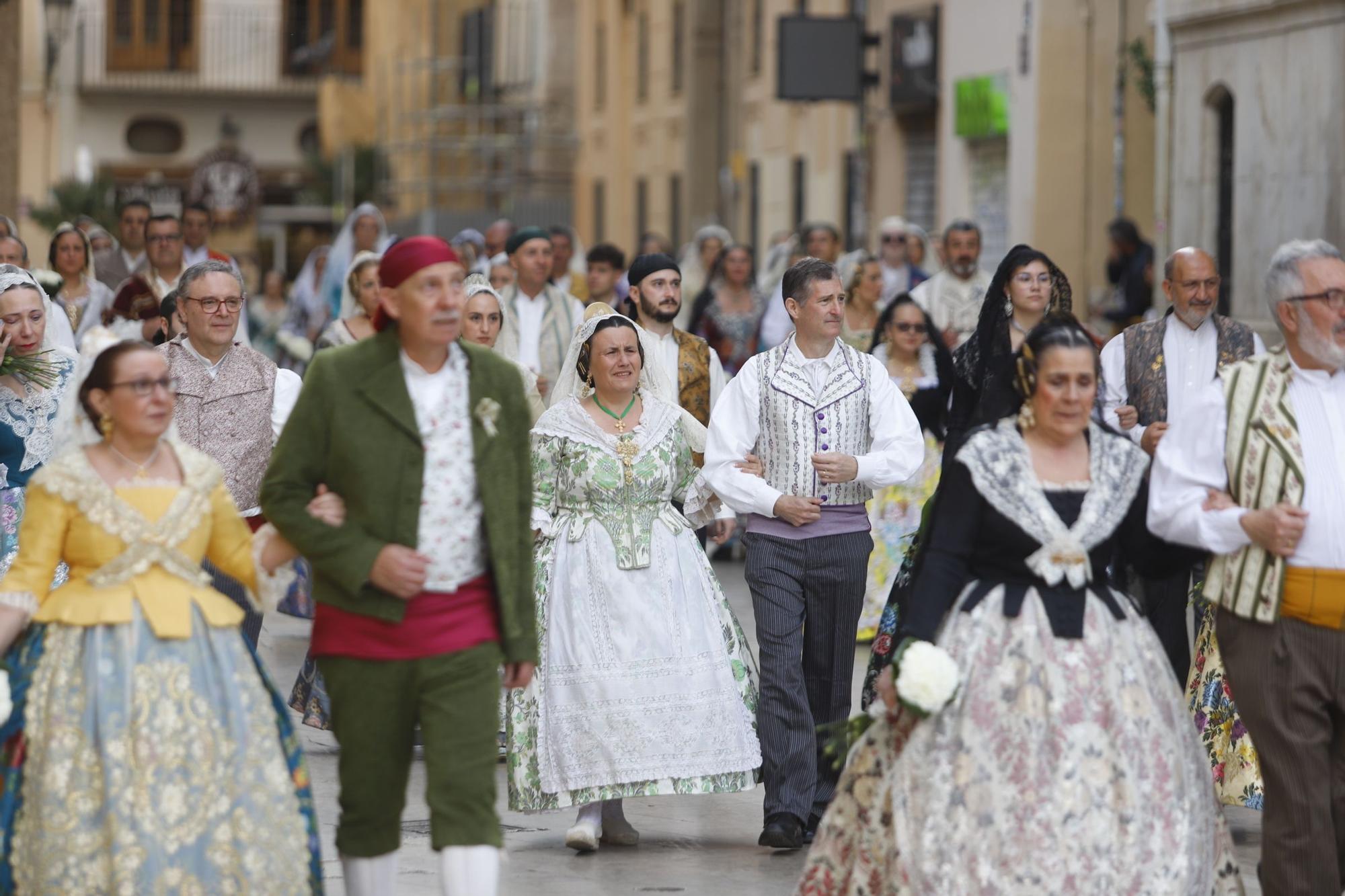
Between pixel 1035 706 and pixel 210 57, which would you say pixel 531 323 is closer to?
pixel 1035 706

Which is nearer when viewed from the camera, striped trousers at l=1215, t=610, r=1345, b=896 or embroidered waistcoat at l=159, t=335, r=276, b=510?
striped trousers at l=1215, t=610, r=1345, b=896

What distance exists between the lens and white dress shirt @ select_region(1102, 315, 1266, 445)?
8508 millimetres

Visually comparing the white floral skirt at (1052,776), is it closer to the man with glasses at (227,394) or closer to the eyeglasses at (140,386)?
the eyeglasses at (140,386)

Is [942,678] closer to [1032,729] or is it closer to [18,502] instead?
[1032,729]

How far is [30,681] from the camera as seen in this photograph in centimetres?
585

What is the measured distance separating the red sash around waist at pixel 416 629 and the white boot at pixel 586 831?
2.04 m

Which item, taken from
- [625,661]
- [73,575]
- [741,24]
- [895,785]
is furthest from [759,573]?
[741,24]

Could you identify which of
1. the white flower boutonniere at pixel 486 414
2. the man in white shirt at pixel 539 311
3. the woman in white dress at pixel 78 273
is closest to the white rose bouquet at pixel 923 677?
the white flower boutonniere at pixel 486 414

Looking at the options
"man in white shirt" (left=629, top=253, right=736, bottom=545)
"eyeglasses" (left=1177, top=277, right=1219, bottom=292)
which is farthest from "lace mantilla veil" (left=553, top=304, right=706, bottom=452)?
"eyeglasses" (left=1177, top=277, right=1219, bottom=292)

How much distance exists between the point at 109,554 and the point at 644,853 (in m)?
2.64

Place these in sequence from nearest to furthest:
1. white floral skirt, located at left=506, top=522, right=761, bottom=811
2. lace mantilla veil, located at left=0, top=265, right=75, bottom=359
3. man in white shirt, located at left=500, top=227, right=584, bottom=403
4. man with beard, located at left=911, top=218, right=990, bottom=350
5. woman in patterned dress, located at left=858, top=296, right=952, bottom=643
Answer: white floral skirt, located at left=506, top=522, right=761, bottom=811 < lace mantilla veil, located at left=0, top=265, right=75, bottom=359 < woman in patterned dress, located at left=858, top=296, right=952, bottom=643 < man in white shirt, located at left=500, top=227, right=584, bottom=403 < man with beard, located at left=911, top=218, right=990, bottom=350

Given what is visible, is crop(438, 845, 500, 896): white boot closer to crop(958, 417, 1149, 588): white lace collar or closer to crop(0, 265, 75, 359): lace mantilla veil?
crop(958, 417, 1149, 588): white lace collar

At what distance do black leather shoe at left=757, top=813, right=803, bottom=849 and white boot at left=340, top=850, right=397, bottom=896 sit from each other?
2.11 metres

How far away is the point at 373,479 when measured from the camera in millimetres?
5848
